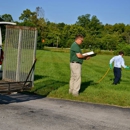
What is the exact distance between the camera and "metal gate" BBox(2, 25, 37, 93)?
401 inches

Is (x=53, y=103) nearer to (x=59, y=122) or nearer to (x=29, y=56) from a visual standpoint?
(x=29, y=56)

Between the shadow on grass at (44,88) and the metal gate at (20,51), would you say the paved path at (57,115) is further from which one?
the shadow on grass at (44,88)

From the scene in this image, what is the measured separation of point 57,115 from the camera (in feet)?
27.1

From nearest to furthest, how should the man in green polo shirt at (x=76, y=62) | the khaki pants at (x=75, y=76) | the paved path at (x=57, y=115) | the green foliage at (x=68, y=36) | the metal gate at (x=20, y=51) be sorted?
the paved path at (x=57, y=115)
the metal gate at (x=20, y=51)
the man in green polo shirt at (x=76, y=62)
the khaki pants at (x=75, y=76)
the green foliage at (x=68, y=36)

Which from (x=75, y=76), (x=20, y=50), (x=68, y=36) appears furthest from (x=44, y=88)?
(x=68, y=36)

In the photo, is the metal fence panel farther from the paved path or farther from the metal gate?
the paved path

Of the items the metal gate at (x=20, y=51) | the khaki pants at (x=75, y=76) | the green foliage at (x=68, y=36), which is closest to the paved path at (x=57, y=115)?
the metal gate at (x=20, y=51)

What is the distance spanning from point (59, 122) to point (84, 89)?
5715 millimetres

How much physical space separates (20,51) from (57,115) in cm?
314

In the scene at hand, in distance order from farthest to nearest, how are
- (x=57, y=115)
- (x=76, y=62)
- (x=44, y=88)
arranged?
1. (x=44, y=88)
2. (x=76, y=62)
3. (x=57, y=115)

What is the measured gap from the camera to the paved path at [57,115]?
7.23 meters

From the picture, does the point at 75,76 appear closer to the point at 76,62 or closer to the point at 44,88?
the point at 76,62

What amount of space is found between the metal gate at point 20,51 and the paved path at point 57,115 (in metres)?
0.79

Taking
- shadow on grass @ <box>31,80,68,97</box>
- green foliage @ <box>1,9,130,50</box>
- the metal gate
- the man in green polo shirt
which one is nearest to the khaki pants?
the man in green polo shirt
